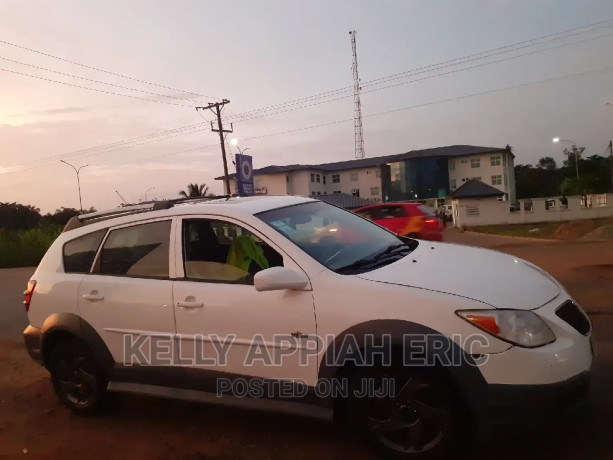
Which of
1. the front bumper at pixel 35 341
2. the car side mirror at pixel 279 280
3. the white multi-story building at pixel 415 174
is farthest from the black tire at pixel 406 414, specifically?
the white multi-story building at pixel 415 174

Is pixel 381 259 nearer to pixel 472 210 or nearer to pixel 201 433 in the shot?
pixel 201 433

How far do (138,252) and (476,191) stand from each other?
48.3 meters

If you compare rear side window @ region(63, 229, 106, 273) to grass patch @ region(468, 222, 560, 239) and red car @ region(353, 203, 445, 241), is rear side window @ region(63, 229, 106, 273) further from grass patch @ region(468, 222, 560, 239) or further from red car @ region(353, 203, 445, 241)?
grass patch @ region(468, 222, 560, 239)

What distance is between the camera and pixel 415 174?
66562 millimetres

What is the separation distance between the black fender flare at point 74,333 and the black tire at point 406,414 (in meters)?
2.04

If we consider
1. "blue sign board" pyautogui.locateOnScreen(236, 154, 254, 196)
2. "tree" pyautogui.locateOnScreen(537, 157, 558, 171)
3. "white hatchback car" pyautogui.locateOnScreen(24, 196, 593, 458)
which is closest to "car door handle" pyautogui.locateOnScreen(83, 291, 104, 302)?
"white hatchback car" pyautogui.locateOnScreen(24, 196, 593, 458)

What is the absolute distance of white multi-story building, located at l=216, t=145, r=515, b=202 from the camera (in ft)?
218

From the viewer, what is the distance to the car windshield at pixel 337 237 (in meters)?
3.58

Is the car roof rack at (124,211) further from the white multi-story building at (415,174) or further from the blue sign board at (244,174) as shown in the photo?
the white multi-story building at (415,174)

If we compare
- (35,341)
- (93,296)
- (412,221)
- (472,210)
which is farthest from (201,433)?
(472,210)

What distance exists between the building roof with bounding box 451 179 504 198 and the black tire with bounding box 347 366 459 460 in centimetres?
4741

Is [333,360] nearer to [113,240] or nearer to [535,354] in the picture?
[535,354]

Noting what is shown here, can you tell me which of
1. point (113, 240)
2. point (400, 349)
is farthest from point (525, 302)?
point (113, 240)

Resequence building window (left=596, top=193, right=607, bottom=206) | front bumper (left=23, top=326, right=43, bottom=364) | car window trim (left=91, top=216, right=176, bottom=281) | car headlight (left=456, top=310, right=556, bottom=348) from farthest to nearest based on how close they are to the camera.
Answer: building window (left=596, top=193, right=607, bottom=206)
front bumper (left=23, top=326, right=43, bottom=364)
car window trim (left=91, top=216, right=176, bottom=281)
car headlight (left=456, top=310, right=556, bottom=348)
